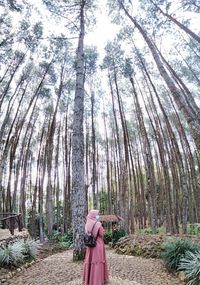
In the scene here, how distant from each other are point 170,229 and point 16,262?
835cm

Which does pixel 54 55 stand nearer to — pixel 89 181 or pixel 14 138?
pixel 14 138

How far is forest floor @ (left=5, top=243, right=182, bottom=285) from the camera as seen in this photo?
580 centimetres

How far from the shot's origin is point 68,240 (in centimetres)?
1328

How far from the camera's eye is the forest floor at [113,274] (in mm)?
5803

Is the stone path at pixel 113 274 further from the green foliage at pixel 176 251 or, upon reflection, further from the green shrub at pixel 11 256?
the green shrub at pixel 11 256

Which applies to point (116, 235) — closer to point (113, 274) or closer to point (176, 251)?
point (176, 251)

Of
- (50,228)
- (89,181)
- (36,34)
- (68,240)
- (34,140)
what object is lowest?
(68,240)

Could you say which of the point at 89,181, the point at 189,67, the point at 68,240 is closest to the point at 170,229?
the point at 68,240

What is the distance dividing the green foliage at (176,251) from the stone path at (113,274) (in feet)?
0.75

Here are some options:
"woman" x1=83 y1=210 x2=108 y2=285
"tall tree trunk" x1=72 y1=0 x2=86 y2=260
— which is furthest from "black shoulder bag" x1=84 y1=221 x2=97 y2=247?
"tall tree trunk" x1=72 y1=0 x2=86 y2=260

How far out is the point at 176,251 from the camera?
6719 millimetres

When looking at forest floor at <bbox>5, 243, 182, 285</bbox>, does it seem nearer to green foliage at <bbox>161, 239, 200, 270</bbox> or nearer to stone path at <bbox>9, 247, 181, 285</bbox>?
stone path at <bbox>9, 247, 181, 285</bbox>

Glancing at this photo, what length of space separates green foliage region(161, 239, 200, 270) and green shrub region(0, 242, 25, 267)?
3459 millimetres

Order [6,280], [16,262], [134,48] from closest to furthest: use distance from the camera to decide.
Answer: [6,280] → [16,262] → [134,48]
